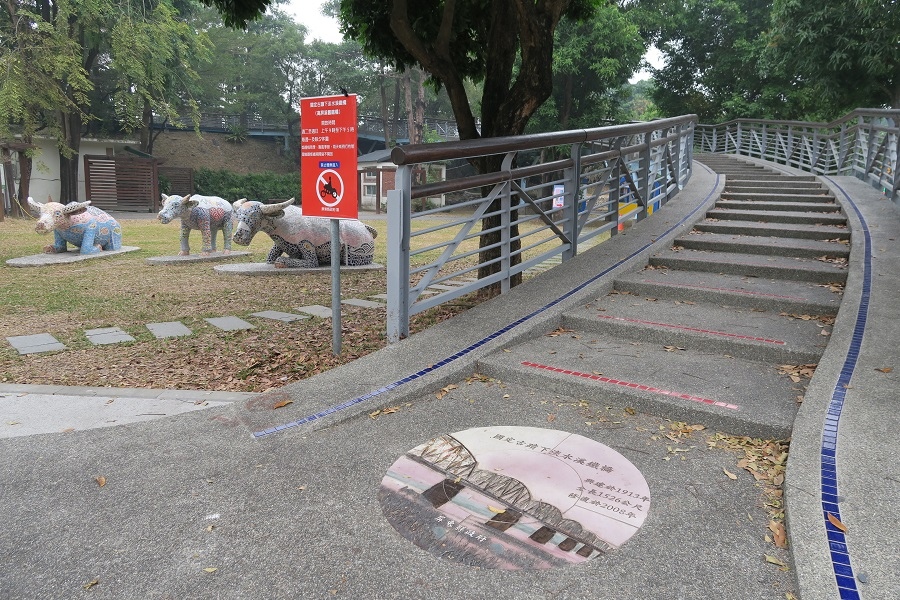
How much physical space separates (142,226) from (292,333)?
14.9 meters

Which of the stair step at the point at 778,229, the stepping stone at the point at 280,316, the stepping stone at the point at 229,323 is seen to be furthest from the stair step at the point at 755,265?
the stepping stone at the point at 229,323

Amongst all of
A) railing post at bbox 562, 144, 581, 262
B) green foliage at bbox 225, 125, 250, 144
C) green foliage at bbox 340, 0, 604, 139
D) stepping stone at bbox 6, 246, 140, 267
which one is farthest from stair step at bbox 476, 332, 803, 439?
green foliage at bbox 225, 125, 250, 144

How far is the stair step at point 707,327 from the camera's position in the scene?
3979 millimetres

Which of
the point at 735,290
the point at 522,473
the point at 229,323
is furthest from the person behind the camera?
the point at 229,323

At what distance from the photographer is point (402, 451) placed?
3037 mm

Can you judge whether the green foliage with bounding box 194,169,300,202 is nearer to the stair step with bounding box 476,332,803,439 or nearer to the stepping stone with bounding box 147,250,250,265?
the stepping stone with bounding box 147,250,250,265

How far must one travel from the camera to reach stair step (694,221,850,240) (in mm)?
6590

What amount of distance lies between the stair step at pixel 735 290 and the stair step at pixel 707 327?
0.08 meters

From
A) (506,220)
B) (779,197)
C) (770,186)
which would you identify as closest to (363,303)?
(506,220)

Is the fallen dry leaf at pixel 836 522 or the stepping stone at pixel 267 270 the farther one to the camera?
the stepping stone at pixel 267 270

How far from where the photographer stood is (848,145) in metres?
12.4

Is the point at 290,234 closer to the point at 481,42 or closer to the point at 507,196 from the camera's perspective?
the point at 481,42

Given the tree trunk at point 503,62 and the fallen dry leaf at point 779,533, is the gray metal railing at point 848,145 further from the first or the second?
the fallen dry leaf at point 779,533

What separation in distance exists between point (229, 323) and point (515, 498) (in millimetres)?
4722
